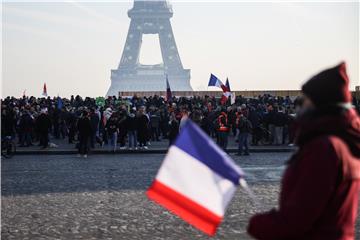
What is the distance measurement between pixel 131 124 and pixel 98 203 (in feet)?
40.8

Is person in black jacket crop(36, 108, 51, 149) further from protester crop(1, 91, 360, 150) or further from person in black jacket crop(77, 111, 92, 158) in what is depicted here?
person in black jacket crop(77, 111, 92, 158)

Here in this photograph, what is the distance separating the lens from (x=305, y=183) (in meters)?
2.51

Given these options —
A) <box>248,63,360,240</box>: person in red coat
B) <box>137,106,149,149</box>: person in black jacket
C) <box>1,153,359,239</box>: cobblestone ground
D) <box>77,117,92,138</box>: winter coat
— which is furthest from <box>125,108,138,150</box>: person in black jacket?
<box>248,63,360,240</box>: person in red coat

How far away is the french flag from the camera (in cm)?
308

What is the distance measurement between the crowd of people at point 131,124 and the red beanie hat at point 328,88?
15.2 metres

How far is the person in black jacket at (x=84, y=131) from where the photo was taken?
19.4m

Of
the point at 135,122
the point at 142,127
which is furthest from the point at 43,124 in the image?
the point at 142,127

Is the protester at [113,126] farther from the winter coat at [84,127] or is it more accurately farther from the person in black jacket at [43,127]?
the person in black jacket at [43,127]

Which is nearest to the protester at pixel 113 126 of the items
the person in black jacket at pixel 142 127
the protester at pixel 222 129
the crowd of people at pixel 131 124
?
the crowd of people at pixel 131 124

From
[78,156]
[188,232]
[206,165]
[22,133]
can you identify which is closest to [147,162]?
[78,156]

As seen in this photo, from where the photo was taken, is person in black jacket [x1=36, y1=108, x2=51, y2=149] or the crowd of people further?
person in black jacket [x1=36, y1=108, x2=51, y2=149]

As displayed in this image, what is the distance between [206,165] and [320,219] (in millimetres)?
713

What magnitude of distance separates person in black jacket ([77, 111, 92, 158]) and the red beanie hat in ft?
55.8

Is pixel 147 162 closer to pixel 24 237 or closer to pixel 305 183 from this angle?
pixel 24 237
